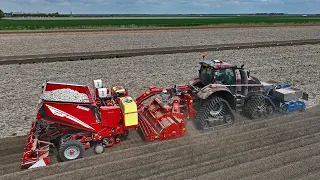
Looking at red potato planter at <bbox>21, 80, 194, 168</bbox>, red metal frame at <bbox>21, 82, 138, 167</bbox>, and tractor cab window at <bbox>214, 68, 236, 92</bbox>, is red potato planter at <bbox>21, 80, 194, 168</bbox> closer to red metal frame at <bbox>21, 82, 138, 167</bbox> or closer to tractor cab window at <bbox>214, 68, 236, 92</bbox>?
red metal frame at <bbox>21, 82, 138, 167</bbox>

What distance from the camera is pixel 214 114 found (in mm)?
8484

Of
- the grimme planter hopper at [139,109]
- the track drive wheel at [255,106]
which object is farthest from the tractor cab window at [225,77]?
the track drive wheel at [255,106]

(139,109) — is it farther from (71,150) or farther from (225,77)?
(225,77)

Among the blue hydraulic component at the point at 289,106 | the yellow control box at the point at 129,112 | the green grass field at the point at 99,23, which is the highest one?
the green grass field at the point at 99,23

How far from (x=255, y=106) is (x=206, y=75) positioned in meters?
1.96

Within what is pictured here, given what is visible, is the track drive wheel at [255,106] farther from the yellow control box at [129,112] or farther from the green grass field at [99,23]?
the green grass field at [99,23]

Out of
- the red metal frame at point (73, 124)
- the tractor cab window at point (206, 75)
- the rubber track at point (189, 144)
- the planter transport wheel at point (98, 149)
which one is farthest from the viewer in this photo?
Result: the tractor cab window at point (206, 75)

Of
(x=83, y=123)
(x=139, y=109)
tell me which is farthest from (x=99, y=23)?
(x=83, y=123)

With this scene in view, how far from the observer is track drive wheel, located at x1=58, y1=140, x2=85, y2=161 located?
21.5 feet

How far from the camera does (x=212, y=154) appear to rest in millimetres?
6855

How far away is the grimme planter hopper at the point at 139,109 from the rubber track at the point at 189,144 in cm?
Answer: 34

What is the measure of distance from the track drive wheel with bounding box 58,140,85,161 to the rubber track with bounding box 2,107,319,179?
0.68 feet

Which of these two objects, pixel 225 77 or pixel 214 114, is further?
pixel 225 77

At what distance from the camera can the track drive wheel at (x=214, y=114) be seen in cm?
818
